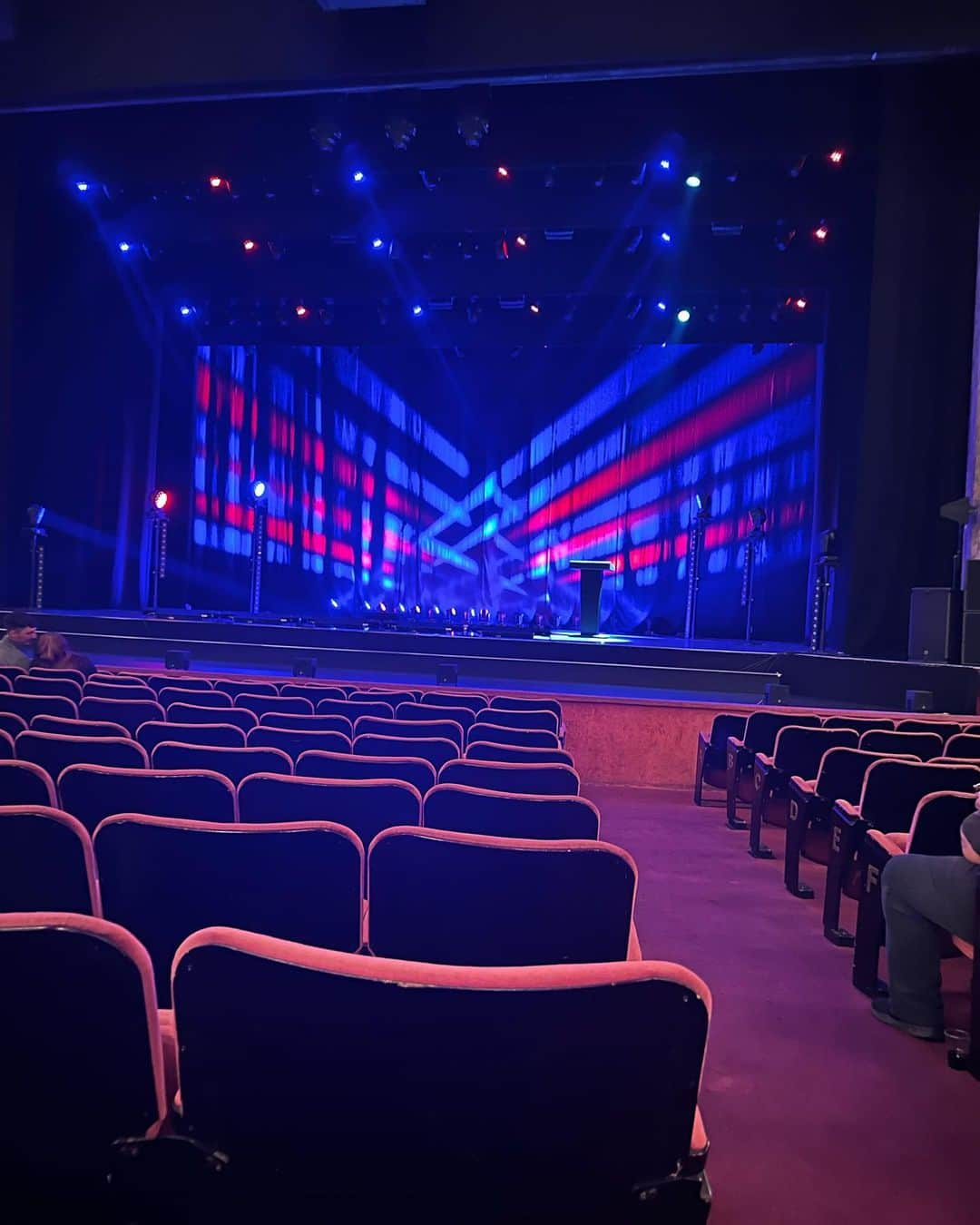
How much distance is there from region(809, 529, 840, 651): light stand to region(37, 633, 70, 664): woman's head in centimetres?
754

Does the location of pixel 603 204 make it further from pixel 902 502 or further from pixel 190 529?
pixel 190 529

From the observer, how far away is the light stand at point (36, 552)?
36.0 feet

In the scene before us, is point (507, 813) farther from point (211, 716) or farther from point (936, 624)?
point (936, 624)

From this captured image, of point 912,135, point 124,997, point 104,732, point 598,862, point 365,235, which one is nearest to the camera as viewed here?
point 124,997

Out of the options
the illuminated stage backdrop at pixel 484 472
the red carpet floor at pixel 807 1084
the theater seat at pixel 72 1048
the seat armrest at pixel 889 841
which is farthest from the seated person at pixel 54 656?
the illuminated stage backdrop at pixel 484 472

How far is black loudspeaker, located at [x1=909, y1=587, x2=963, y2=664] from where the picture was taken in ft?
27.6

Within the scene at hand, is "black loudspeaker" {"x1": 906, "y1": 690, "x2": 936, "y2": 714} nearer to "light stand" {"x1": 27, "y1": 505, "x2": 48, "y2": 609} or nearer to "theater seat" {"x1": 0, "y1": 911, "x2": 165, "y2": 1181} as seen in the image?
"theater seat" {"x1": 0, "y1": 911, "x2": 165, "y2": 1181}

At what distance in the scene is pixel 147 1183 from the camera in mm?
1152

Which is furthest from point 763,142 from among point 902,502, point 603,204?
point 902,502

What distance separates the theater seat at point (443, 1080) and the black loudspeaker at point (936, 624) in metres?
8.23

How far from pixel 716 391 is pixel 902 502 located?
6022 mm

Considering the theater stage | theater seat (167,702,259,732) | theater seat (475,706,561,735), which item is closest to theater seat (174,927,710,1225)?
theater seat (167,702,259,732)

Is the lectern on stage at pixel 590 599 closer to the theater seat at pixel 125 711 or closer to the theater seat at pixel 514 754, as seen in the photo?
the theater seat at pixel 125 711

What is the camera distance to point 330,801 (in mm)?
2693
